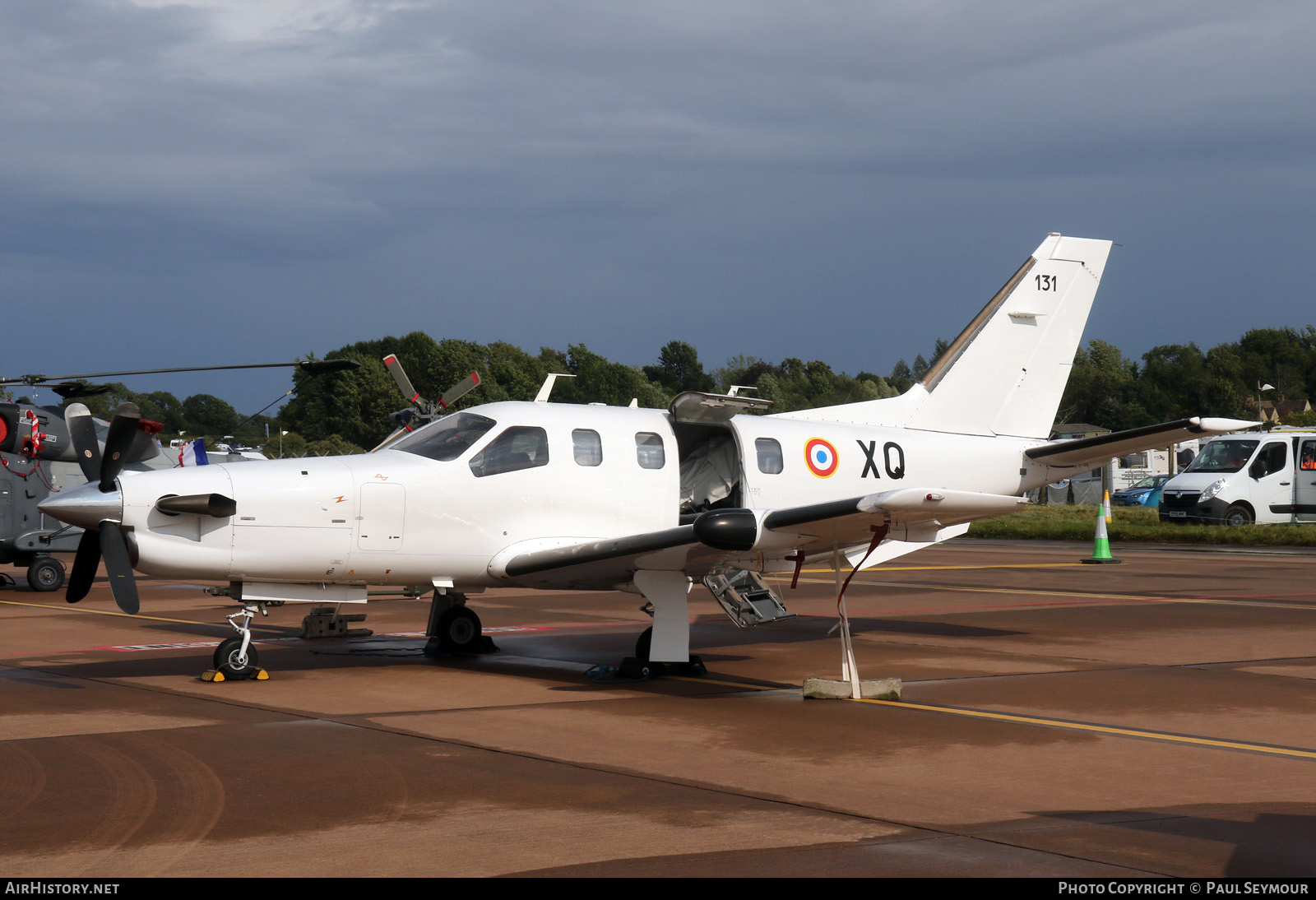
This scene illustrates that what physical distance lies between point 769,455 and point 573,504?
7.06 feet

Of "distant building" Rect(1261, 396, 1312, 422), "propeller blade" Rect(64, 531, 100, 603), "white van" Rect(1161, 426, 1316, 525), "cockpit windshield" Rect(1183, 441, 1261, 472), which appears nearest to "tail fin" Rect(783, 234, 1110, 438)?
"propeller blade" Rect(64, 531, 100, 603)

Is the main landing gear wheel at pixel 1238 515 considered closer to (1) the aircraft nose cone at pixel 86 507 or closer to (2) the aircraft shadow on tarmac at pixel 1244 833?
(2) the aircraft shadow on tarmac at pixel 1244 833

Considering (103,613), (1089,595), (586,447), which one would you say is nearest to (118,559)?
(586,447)

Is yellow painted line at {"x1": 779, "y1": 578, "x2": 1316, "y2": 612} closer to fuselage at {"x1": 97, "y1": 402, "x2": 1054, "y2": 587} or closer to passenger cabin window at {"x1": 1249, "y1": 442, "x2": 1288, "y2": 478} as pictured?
fuselage at {"x1": 97, "y1": 402, "x2": 1054, "y2": 587}

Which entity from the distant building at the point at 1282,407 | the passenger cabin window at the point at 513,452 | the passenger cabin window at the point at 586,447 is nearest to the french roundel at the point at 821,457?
the passenger cabin window at the point at 586,447

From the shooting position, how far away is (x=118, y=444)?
9.84 meters

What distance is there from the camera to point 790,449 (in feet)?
40.1

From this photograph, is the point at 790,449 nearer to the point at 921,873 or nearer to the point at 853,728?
the point at 853,728

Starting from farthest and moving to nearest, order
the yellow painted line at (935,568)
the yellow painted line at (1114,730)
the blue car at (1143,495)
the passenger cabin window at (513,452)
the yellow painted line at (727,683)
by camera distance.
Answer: the blue car at (1143,495)
the yellow painted line at (935,568)
the passenger cabin window at (513,452)
the yellow painted line at (727,683)
the yellow painted line at (1114,730)

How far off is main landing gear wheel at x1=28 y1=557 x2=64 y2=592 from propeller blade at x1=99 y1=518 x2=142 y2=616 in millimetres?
12119

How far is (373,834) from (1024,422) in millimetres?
10396

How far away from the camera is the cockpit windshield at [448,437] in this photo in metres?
11.0

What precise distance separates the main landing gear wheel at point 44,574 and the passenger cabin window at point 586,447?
13.1 metres
